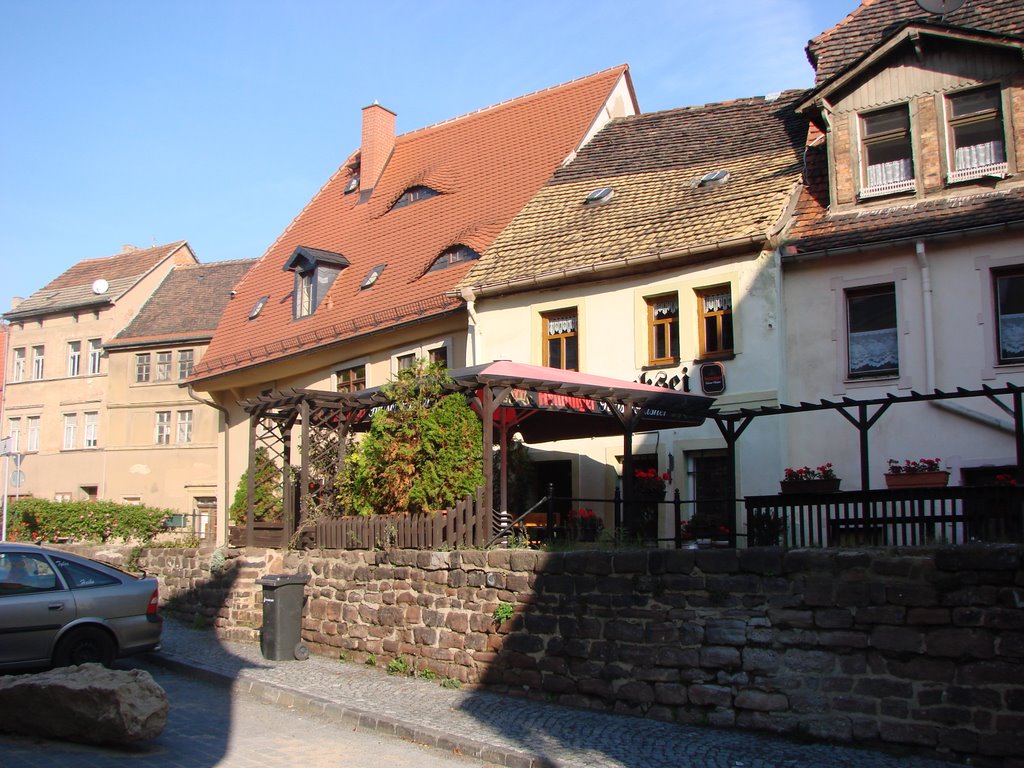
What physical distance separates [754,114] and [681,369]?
6637mm

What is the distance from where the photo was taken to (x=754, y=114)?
67.4ft

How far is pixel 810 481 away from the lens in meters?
13.7

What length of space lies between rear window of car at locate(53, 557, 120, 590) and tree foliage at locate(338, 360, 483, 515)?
10.8 ft

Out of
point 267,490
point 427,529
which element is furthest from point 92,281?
point 427,529

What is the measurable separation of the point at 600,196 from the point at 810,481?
27.2ft

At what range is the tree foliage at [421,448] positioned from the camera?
12812mm

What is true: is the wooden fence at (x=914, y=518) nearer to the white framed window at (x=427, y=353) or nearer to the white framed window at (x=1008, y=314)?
the white framed window at (x=1008, y=314)

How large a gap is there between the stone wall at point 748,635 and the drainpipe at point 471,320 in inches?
278

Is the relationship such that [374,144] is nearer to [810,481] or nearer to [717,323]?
[717,323]

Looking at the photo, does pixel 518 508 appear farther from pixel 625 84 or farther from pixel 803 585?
pixel 625 84

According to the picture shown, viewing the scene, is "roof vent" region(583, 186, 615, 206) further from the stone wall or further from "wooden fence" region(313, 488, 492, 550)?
the stone wall

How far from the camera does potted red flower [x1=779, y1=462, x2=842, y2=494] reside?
13594 mm

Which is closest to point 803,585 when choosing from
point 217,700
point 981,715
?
point 981,715

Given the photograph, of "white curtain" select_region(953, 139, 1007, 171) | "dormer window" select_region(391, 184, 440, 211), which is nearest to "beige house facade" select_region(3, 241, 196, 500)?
"dormer window" select_region(391, 184, 440, 211)
